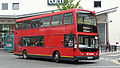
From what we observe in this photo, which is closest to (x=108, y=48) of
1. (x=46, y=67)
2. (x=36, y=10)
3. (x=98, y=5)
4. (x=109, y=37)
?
(x=109, y=37)

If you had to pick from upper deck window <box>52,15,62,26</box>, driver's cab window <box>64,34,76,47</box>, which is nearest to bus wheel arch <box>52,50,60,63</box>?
driver's cab window <box>64,34,76,47</box>

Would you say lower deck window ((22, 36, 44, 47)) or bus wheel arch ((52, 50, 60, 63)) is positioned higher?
lower deck window ((22, 36, 44, 47))

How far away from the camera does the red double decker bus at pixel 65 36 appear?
1788cm

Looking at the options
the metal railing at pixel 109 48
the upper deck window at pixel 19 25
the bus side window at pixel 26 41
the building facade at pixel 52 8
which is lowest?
the metal railing at pixel 109 48

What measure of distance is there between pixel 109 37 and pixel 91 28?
28.5 m

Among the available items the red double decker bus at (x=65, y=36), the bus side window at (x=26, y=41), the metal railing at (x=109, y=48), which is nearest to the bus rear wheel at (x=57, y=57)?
the red double decker bus at (x=65, y=36)

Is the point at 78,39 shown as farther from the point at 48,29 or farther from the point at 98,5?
the point at 98,5

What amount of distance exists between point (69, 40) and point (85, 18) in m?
1.98

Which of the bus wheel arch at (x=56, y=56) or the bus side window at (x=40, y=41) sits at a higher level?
the bus side window at (x=40, y=41)

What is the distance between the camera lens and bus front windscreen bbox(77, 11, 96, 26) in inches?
710

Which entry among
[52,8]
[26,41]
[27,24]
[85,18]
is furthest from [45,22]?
[52,8]

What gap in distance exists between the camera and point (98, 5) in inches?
1870

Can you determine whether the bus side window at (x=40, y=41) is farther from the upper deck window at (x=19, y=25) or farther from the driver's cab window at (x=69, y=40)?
the upper deck window at (x=19, y=25)

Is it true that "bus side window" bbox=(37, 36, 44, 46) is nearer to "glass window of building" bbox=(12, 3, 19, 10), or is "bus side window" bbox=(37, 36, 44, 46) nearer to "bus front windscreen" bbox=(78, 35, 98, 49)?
"bus front windscreen" bbox=(78, 35, 98, 49)
